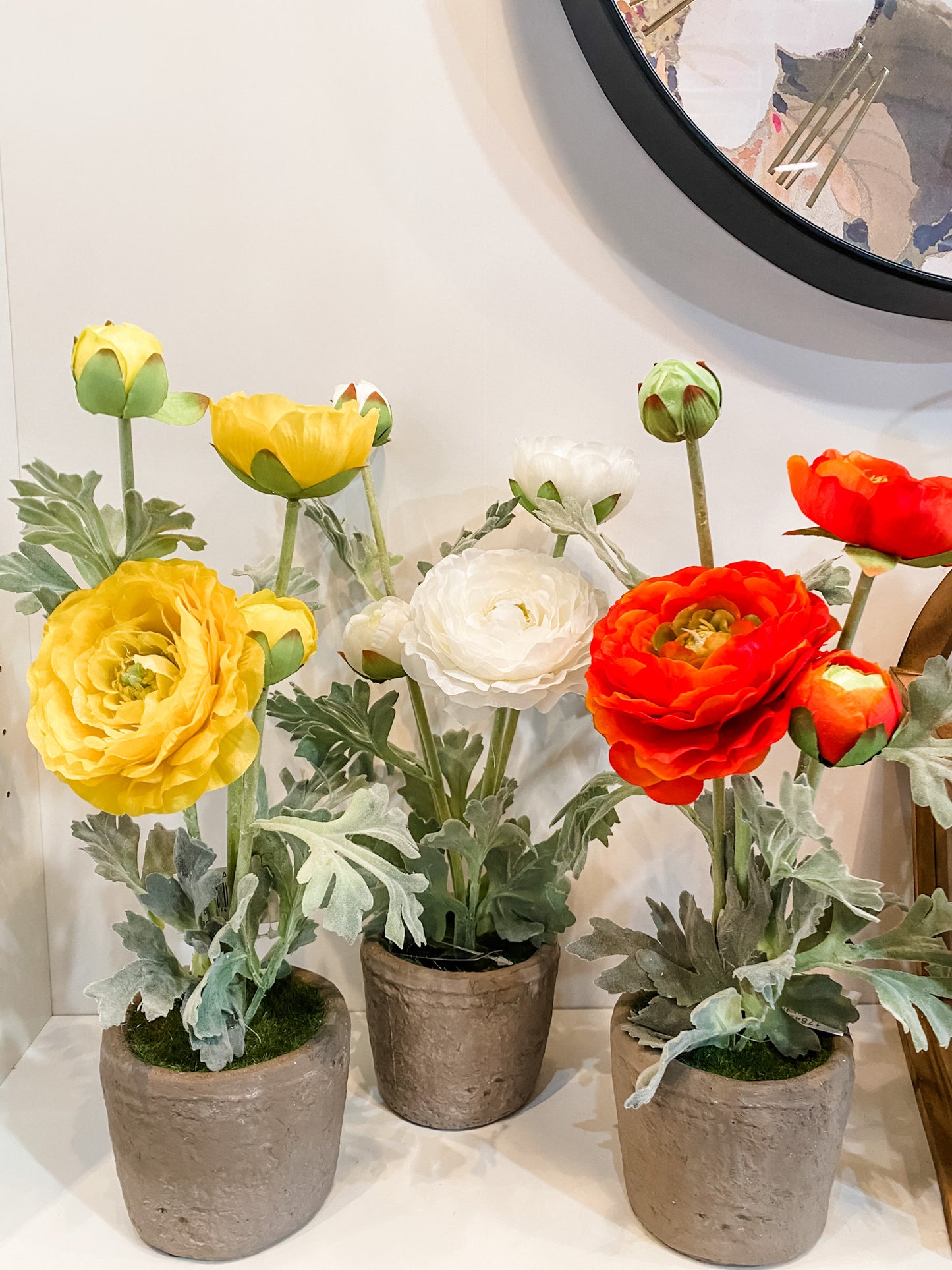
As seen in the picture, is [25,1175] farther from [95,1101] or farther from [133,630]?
[133,630]

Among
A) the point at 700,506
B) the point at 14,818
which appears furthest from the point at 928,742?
the point at 14,818

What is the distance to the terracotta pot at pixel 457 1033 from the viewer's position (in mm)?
611

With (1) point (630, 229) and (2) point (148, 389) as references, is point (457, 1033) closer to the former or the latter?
(2) point (148, 389)

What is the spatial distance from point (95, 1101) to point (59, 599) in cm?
36

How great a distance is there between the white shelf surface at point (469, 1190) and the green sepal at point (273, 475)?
0.41 m

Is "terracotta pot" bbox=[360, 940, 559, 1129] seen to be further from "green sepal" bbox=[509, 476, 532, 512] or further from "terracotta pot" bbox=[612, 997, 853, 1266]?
"green sepal" bbox=[509, 476, 532, 512]

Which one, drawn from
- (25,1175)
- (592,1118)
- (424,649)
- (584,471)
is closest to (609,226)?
(584,471)

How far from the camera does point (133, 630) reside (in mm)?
465

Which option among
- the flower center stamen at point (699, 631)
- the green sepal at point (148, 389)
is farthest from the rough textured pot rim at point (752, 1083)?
the green sepal at point (148, 389)

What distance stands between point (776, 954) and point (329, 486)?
35cm

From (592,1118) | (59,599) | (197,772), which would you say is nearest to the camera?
(197,772)

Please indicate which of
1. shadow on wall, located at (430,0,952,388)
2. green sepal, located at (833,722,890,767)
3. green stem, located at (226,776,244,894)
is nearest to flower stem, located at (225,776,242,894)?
green stem, located at (226,776,244,894)

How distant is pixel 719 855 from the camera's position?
1.81 ft

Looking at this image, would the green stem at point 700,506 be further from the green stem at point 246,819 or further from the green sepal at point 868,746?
the green stem at point 246,819
